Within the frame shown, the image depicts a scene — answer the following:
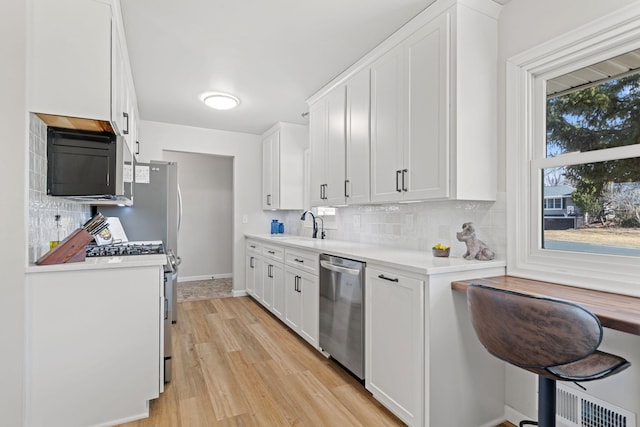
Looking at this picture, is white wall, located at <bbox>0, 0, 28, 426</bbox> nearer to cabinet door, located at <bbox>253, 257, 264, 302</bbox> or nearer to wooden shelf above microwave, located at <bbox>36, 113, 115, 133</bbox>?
wooden shelf above microwave, located at <bbox>36, 113, 115, 133</bbox>

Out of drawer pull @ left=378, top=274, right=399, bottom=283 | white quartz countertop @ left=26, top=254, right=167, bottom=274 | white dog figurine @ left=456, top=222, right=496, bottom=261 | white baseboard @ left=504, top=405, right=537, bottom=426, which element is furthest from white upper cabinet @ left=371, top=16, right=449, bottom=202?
white quartz countertop @ left=26, top=254, right=167, bottom=274

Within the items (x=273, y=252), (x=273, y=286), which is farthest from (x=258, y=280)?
(x=273, y=252)

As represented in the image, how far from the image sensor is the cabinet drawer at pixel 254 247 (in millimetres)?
4199

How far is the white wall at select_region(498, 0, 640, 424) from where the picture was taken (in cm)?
147

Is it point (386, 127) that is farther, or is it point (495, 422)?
point (386, 127)

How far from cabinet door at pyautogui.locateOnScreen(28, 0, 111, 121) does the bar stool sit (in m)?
2.14

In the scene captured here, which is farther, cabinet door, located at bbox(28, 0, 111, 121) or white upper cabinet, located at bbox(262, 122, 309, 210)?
white upper cabinet, located at bbox(262, 122, 309, 210)

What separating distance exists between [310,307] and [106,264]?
162 cm

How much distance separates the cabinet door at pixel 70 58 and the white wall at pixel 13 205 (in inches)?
2.1

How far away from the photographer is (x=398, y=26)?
7.23ft

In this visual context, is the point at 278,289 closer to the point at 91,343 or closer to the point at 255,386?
the point at 255,386

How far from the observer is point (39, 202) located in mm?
1846

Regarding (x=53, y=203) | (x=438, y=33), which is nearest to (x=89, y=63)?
(x=53, y=203)

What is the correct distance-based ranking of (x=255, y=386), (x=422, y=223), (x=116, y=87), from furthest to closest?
(x=422, y=223)
(x=255, y=386)
(x=116, y=87)
